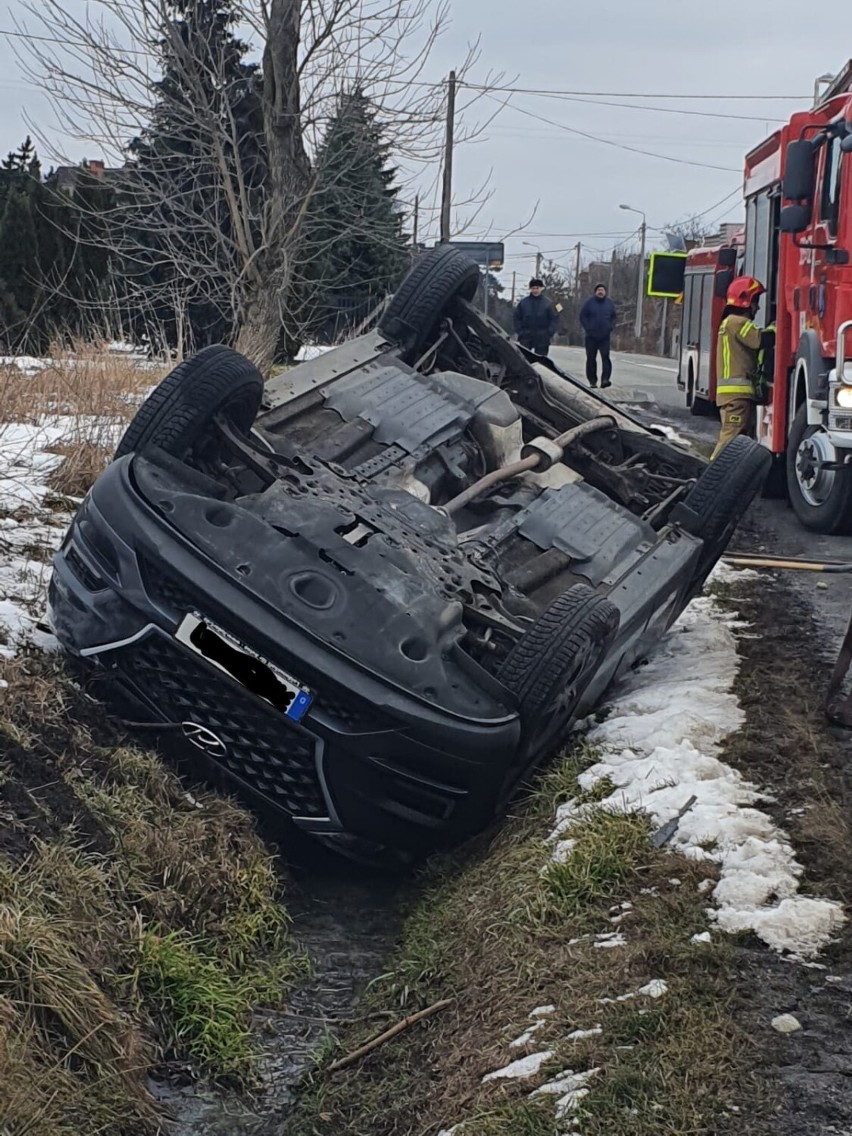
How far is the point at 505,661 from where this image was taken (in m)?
4.29

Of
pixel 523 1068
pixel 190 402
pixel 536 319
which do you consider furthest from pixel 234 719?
pixel 536 319

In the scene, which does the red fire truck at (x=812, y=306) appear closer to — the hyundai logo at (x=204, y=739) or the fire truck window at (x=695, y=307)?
the fire truck window at (x=695, y=307)

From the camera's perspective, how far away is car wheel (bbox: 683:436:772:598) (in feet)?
18.3

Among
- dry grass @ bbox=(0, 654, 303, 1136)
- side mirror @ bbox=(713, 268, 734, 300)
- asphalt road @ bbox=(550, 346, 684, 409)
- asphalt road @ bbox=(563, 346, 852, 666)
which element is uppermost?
side mirror @ bbox=(713, 268, 734, 300)

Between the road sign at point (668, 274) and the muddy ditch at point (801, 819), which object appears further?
the road sign at point (668, 274)

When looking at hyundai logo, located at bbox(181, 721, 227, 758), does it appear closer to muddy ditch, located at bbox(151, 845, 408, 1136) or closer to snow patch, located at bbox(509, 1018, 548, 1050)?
muddy ditch, located at bbox(151, 845, 408, 1136)

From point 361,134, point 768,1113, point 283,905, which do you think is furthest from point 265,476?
point 361,134

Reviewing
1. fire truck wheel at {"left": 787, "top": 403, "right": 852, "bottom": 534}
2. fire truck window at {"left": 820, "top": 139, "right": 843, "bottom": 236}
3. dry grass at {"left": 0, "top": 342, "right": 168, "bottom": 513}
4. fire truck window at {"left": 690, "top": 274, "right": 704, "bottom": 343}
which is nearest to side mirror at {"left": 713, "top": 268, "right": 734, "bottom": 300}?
fire truck window at {"left": 690, "top": 274, "right": 704, "bottom": 343}

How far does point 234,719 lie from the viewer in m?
4.13

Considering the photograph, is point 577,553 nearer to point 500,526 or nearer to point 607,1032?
point 500,526

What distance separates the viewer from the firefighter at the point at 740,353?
9.76 meters

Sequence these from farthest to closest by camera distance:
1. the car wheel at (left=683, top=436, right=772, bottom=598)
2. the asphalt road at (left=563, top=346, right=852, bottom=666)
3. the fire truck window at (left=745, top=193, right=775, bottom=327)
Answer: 1. the fire truck window at (left=745, top=193, right=775, bottom=327)
2. the asphalt road at (left=563, top=346, right=852, bottom=666)
3. the car wheel at (left=683, top=436, right=772, bottom=598)

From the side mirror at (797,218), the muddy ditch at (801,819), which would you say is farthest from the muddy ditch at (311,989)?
the side mirror at (797,218)

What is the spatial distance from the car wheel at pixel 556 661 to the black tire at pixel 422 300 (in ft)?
7.09
